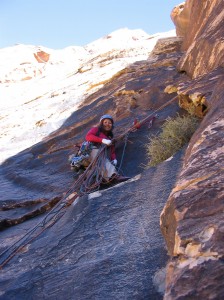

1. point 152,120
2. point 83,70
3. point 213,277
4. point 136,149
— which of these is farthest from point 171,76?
point 83,70

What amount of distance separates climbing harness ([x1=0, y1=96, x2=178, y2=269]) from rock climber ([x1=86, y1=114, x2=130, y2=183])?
0.41ft

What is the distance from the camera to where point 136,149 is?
9.11m

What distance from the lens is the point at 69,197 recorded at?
7.04 metres

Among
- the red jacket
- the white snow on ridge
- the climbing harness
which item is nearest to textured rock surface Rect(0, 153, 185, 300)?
the climbing harness

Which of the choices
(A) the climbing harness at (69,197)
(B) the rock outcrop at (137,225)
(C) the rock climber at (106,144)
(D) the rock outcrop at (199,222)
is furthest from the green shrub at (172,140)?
(D) the rock outcrop at (199,222)

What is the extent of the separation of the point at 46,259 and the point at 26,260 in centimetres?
42

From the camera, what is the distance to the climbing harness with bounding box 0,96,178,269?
5.53 metres

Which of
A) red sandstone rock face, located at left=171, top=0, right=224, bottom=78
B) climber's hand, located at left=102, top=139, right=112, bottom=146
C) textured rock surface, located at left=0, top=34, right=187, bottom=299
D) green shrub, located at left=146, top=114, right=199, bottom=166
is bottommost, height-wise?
textured rock surface, located at left=0, top=34, right=187, bottom=299

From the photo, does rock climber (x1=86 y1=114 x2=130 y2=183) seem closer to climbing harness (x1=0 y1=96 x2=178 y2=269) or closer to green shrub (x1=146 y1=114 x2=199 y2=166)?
climbing harness (x1=0 y1=96 x2=178 y2=269)

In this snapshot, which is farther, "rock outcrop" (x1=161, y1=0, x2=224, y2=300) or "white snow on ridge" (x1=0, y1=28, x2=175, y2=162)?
"white snow on ridge" (x1=0, y1=28, x2=175, y2=162)

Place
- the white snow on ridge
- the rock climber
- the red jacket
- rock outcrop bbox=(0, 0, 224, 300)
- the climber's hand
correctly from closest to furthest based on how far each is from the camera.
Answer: rock outcrop bbox=(0, 0, 224, 300)
the rock climber
the climber's hand
the red jacket
the white snow on ridge

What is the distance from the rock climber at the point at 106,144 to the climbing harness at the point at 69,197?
0.13 meters

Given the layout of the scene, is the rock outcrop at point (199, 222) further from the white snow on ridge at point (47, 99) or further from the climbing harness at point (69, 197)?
the white snow on ridge at point (47, 99)

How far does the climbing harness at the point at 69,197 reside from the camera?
5.53 m
